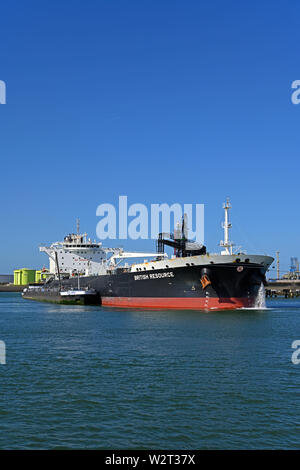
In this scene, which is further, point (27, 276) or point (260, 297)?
point (27, 276)

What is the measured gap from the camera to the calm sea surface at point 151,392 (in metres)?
9.91

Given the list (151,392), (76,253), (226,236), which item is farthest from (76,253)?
(151,392)

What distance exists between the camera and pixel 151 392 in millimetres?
13266

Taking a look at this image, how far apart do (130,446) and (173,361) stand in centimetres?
831

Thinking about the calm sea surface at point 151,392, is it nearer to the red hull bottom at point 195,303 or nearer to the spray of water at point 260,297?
the red hull bottom at point 195,303

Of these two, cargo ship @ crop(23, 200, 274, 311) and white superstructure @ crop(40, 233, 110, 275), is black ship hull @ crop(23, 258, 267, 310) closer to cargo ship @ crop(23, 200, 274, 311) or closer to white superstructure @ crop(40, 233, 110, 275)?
cargo ship @ crop(23, 200, 274, 311)

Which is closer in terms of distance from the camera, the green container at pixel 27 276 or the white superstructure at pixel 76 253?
the white superstructure at pixel 76 253

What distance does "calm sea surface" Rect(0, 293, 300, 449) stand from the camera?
9906 mm

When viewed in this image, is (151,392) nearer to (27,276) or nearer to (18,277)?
(27,276)

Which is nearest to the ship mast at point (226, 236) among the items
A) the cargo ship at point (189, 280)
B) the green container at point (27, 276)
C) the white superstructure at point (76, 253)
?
the cargo ship at point (189, 280)

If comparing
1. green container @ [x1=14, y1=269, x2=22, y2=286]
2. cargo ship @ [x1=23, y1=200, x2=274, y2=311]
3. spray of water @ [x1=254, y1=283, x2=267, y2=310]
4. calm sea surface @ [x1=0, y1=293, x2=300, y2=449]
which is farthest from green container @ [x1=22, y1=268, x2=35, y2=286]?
calm sea surface @ [x1=0, y1=293, x2=300, y2=449]

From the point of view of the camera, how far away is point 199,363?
1716cm

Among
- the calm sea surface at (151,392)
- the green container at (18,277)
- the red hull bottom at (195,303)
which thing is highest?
the red hull bottom at (195,303)

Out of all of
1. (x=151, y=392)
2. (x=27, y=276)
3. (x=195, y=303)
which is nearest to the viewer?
(x=151, y=392)
